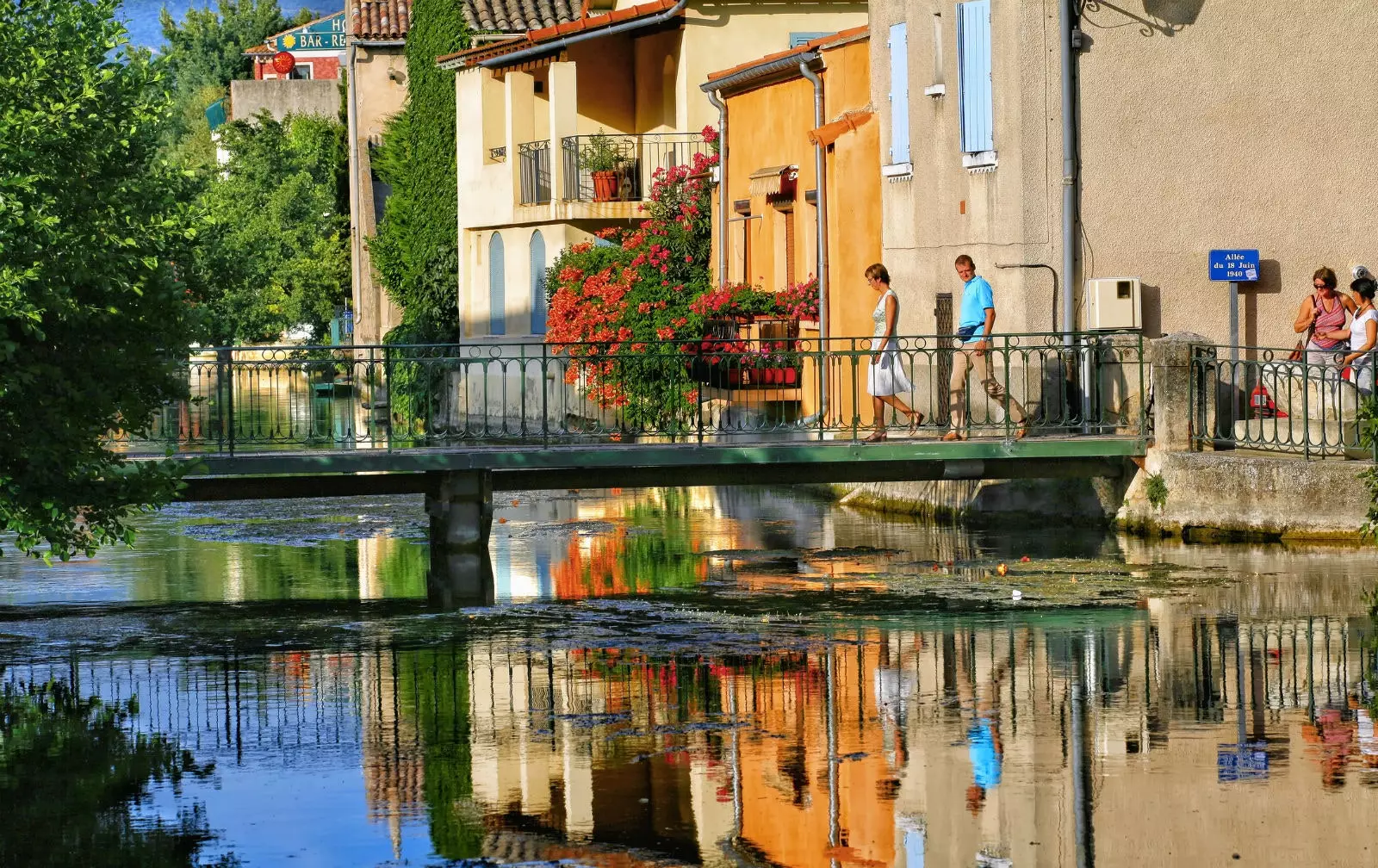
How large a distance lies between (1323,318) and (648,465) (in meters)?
6.34

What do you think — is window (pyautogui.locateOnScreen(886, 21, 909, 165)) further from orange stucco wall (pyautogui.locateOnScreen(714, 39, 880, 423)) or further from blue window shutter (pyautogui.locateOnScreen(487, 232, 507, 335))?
blue window shutter (pyautogui.locateOnScreen(487, 232, 507, 335))

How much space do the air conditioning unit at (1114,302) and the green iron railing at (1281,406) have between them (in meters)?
1.06

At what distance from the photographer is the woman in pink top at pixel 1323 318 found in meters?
19.9

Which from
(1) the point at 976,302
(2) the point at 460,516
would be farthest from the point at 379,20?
(2) the point at 460,516

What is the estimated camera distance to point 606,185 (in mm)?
35438

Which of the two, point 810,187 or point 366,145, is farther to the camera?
point 366,145

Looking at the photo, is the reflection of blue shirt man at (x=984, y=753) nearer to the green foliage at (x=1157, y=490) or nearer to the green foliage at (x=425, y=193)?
the green foliage at (x=1157, y=490)

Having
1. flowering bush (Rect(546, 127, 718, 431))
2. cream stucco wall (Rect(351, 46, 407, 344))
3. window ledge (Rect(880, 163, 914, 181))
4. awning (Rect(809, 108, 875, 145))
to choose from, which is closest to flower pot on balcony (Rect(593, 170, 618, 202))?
A: flowering bush (Rect(546, 127, 718, 431))

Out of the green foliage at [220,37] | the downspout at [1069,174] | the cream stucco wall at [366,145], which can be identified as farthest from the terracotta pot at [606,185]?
the green foliage at [220,37]

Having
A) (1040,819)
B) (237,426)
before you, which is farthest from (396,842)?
(237,426)

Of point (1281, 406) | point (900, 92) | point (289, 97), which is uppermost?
point (289, 97)

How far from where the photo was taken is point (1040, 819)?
8.77 m

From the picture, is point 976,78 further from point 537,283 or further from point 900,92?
point 537,283

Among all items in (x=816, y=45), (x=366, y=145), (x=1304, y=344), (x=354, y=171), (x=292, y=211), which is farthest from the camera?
A: (x=292, y=211)
